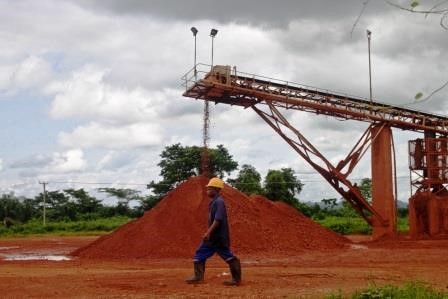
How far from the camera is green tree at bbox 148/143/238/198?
146ft

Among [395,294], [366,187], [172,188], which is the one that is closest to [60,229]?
[172,188]

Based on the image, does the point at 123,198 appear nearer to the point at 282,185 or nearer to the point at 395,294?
the point at 282,185

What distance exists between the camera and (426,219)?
2422 centimetres

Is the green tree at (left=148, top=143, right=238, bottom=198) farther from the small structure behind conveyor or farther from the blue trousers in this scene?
the blue trousers

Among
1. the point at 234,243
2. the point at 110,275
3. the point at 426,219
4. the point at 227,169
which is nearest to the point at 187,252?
the point at 234,243

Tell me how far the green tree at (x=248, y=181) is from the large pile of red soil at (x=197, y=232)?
2388 cm

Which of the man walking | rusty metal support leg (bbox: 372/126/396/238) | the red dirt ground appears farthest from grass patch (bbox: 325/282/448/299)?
rusty metal support leg (bbox: 372/126/396/238)

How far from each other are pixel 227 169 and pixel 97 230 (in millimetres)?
12048

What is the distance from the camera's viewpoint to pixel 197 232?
16750 mm

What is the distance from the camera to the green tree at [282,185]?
144 ft

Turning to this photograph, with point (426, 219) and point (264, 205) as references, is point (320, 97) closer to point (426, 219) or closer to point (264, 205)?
point (264, 205)

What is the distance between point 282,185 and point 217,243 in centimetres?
3547

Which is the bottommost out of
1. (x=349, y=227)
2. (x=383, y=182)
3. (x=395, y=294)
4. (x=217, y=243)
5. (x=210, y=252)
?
(x=395, y=294)

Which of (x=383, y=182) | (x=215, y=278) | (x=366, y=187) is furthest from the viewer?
(x=366, y=187)
